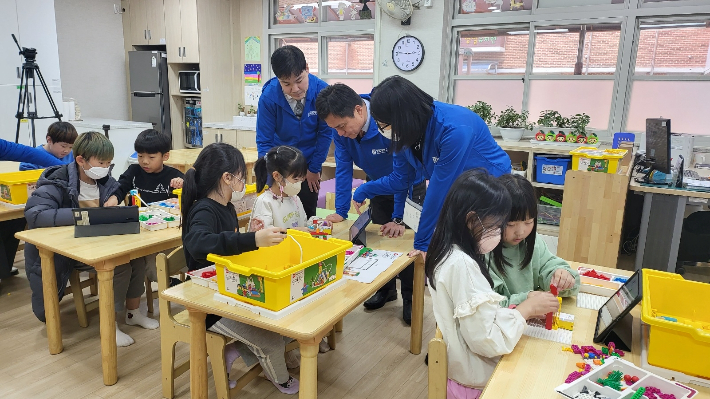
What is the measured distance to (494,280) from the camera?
4.62 feet

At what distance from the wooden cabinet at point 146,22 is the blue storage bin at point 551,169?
4.72 metres

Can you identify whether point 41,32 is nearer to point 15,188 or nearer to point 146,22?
point 146,22

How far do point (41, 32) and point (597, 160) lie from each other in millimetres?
5266

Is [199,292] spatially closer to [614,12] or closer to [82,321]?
[82,321]

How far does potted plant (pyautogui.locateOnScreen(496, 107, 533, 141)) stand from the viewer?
404 centimetres

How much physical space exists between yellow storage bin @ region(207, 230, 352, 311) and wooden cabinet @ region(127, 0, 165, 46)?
5.12 m

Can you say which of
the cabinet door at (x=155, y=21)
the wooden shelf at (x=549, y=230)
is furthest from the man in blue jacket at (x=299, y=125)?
the cabinet door at (x=155, y=21)

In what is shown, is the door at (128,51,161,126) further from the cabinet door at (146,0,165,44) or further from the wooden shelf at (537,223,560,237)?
the wooden shelf at (537,223,560,237)

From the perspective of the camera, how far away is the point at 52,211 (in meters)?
2.25

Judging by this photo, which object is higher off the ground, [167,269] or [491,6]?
[491,6]

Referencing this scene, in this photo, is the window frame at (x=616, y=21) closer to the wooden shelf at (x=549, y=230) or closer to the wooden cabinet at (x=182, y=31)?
the wooden shelf at (x=549, y=230)

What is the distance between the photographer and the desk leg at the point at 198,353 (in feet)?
5.46

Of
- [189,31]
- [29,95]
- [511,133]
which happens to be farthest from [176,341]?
[189,31]

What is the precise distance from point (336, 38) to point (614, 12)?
2882mm
